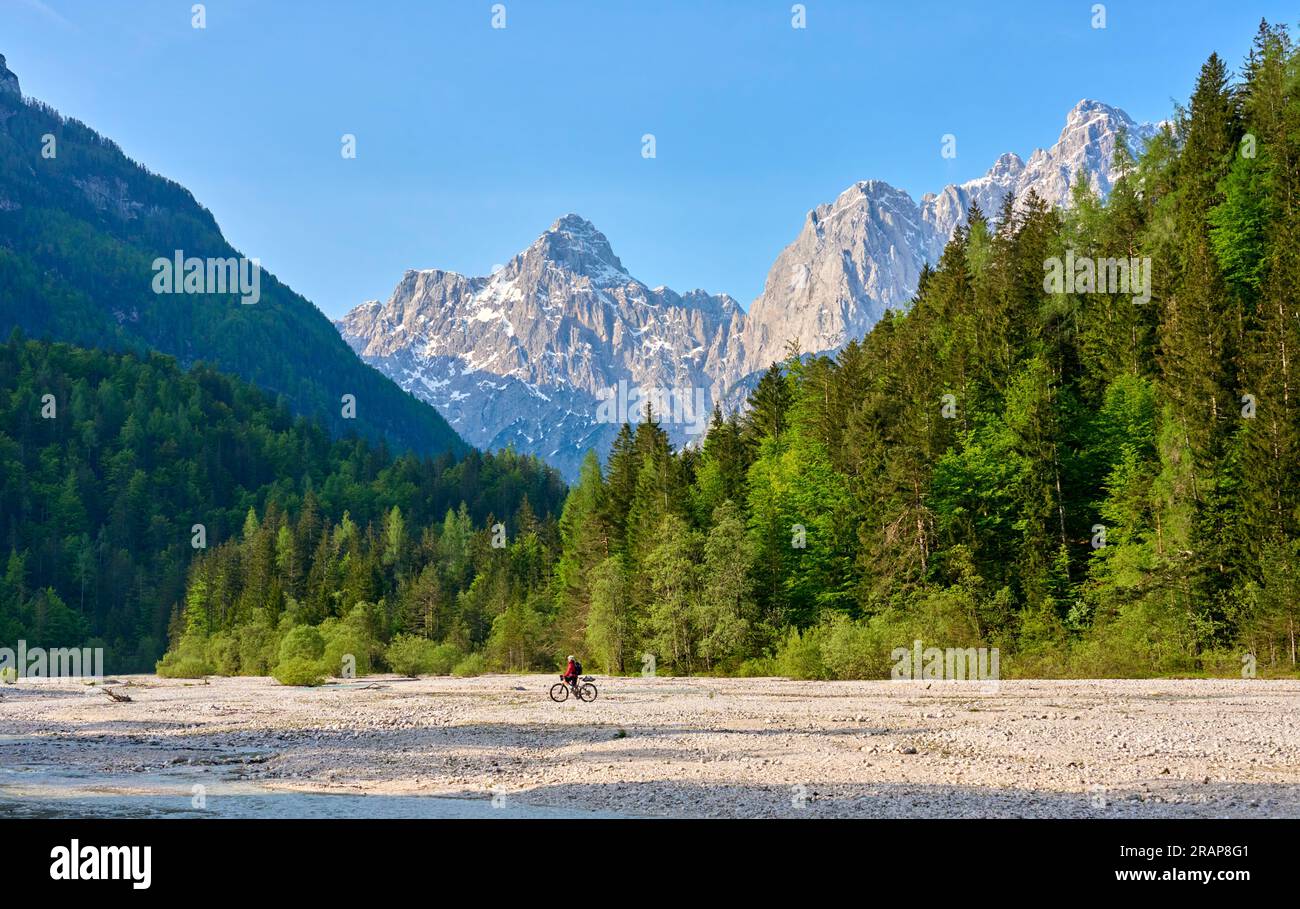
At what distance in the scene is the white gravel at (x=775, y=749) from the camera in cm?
1928

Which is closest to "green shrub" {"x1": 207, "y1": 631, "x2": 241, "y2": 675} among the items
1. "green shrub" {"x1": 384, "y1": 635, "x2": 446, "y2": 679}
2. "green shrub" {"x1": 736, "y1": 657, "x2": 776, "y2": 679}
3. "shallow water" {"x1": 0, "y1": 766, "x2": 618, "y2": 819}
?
"green shrub" {"x1": 384, "y1": 635, "x2": 446, "y2": 679}

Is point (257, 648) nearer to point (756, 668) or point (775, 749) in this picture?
point (756, 668)

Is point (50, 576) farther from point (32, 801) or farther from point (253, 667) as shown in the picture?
point (32, 801)

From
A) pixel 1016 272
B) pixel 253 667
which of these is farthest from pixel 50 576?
pixel 1016 272

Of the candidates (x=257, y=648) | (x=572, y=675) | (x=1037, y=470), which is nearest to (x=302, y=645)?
(x=257, y=648)

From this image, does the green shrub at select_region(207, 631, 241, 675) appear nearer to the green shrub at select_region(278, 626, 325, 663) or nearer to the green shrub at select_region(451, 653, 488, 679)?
the green shrub at select_region(278, 626, 325, 663)

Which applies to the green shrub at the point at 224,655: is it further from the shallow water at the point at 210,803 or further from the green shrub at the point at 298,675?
the shallow water at the point at 210,803

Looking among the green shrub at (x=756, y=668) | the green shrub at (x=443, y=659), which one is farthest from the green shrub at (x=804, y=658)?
the green shrub at (x=443, y=659)

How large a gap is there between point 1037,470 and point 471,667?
5327 centimetres

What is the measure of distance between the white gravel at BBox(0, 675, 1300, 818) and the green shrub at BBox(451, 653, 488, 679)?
46511 millimetres

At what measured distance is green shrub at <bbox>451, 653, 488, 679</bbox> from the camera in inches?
3666

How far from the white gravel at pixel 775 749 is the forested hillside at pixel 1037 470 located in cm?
1029

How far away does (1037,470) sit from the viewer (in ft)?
205
